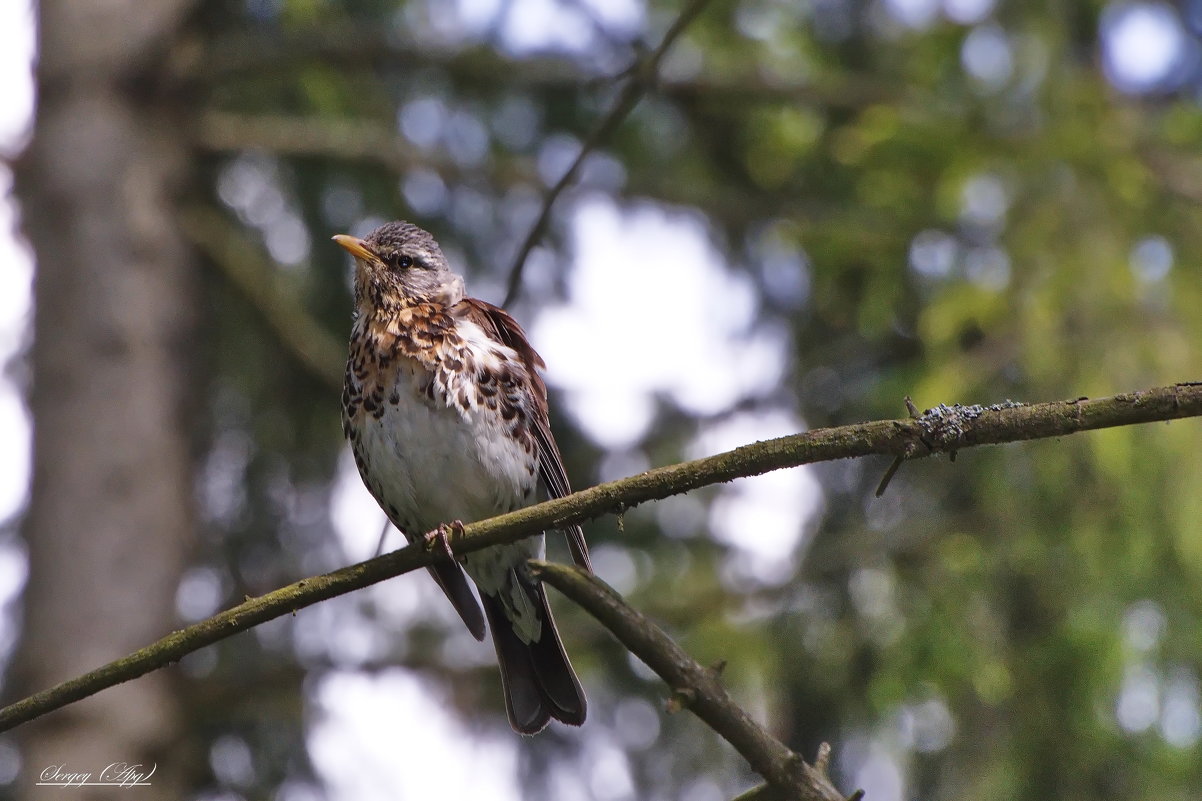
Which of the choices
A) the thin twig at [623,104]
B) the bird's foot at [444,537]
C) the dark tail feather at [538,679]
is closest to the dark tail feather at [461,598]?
the dark tail feather at [538,679]

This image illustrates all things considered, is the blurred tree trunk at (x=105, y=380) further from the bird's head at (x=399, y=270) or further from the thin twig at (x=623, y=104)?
the thin twig at (x=623, y=104)

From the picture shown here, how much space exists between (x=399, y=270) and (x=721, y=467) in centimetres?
228

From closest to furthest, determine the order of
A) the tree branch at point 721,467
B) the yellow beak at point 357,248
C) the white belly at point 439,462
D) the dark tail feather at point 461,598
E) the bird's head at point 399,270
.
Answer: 1. the tree branch at point 721,467
2. the white belly at point 439,462
3. the dark tail feather at point 461,598
4. the bird's head at point 399,270
5. the yellow beak at point 357,248

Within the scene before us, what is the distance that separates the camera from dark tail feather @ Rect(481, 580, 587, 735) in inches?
162

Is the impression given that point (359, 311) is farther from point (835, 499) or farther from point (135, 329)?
point (835, 499)

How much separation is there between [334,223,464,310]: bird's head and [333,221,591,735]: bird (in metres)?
0.01

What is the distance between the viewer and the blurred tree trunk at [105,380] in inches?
212

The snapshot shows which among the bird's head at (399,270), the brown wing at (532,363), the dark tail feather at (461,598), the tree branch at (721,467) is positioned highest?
the bird's head at (399,270)

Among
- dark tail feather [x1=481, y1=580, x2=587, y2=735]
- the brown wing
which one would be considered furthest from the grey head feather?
dark tail feather [x1=481, y1=580, x2=587, y2=735]

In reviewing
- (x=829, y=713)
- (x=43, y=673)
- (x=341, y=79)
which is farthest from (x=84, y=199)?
(x=829, y=713)

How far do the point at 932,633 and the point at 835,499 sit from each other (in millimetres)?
941

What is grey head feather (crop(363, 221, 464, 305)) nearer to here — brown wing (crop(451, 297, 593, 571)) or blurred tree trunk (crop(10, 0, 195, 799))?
brown wing (crop(451, 297, 593, 571))

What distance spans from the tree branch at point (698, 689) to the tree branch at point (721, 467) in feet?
0.62

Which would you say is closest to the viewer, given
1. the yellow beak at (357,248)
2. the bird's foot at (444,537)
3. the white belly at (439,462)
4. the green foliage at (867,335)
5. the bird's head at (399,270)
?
the bird's foot at (444,537)
